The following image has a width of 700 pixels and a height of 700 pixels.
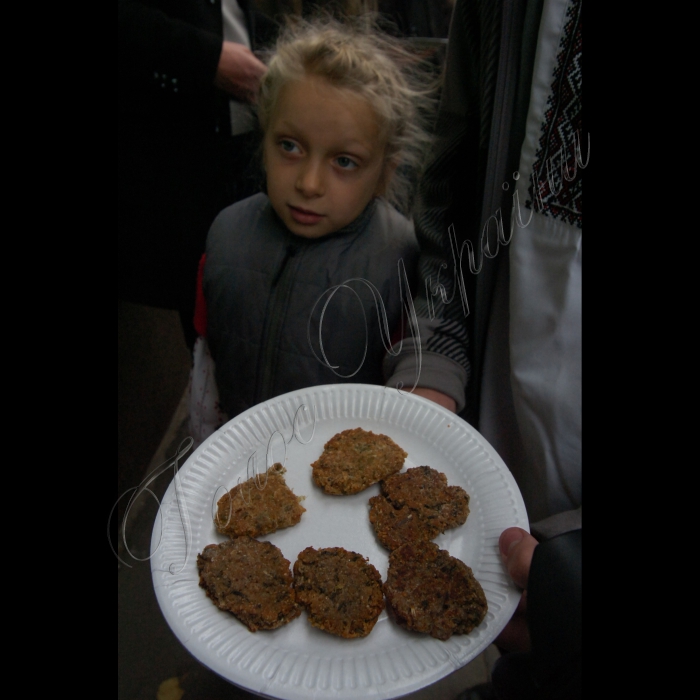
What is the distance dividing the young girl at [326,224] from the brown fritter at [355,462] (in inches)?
3.6

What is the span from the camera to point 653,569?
21 cm

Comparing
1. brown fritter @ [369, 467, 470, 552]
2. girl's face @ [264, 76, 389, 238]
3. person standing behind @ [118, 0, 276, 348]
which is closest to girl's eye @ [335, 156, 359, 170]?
girl's face @ [264, 76, 389, 238]

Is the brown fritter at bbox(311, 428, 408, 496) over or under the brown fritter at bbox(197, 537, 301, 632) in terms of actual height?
over

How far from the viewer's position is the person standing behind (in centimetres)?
63

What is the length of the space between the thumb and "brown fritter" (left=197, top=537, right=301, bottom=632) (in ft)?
0.60

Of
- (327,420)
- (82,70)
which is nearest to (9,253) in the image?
(82,70)

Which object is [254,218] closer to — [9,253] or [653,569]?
[9,253]

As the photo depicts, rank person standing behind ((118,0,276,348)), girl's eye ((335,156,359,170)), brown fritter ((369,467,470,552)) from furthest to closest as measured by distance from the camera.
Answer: person standing behind ((118,0,276,348)), girl's eye ((335,156,359,170)), brown fritter ((369,467,470,552))

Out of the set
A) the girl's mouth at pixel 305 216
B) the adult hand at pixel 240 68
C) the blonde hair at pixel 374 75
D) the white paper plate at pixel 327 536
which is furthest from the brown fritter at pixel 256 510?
the adult hand at pixel 240 68

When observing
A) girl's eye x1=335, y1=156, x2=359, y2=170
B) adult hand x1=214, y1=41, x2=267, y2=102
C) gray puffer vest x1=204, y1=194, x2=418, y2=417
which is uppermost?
adult hand x1=214, y1=41, x2=267, y2=102

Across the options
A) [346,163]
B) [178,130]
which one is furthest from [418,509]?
[178,130]

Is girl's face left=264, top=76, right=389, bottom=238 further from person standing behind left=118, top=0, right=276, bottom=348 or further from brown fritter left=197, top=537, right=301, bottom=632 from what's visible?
brown fritter left=197, top=537, right=301, bottom=632

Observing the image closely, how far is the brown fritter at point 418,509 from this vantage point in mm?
411

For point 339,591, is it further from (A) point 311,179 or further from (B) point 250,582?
(A) point 311,179
